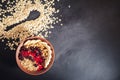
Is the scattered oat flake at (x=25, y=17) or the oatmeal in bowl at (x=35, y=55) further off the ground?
the scattered oat flake at (x=25, y=17)

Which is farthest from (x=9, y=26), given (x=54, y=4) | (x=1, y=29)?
(x=54, y=4)

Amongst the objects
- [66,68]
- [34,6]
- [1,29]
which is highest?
[34,6]

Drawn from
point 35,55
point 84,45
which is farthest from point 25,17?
point 84,45

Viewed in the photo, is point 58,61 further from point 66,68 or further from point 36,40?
point 36,40

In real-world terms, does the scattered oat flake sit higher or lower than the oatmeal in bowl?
higher
